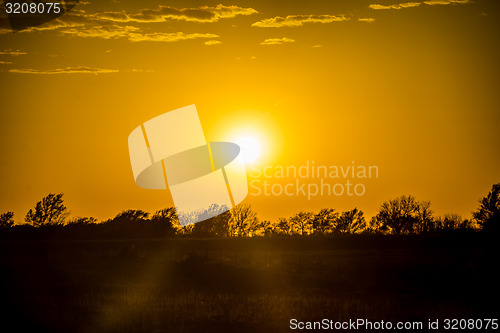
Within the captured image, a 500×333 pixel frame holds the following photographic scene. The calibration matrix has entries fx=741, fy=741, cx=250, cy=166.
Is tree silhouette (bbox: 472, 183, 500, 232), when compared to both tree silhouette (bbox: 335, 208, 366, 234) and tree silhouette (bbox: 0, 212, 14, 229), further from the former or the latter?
tree silhouette (bbox: 0, 212, 14, 229)

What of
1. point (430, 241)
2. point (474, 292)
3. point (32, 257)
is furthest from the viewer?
point (430, 241)

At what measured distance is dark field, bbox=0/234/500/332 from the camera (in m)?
20.6

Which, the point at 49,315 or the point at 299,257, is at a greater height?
the point at 299,257

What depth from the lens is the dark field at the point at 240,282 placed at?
67.7ft

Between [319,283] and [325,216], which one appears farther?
[325,216]

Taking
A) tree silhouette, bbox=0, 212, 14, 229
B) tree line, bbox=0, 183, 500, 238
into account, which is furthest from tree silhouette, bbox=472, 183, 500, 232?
tree silhouette, bbox=0, 212, 14, 229

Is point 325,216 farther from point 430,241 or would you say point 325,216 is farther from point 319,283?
point 319,283

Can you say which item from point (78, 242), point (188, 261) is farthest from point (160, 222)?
point (188, 261)

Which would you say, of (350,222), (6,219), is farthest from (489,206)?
(6,219)

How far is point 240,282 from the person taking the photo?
32.9 metres

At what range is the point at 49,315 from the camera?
20.7 metres

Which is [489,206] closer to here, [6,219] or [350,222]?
[350,222]

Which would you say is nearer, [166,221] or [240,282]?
[240,282]

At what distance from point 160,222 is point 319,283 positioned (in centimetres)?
1586
